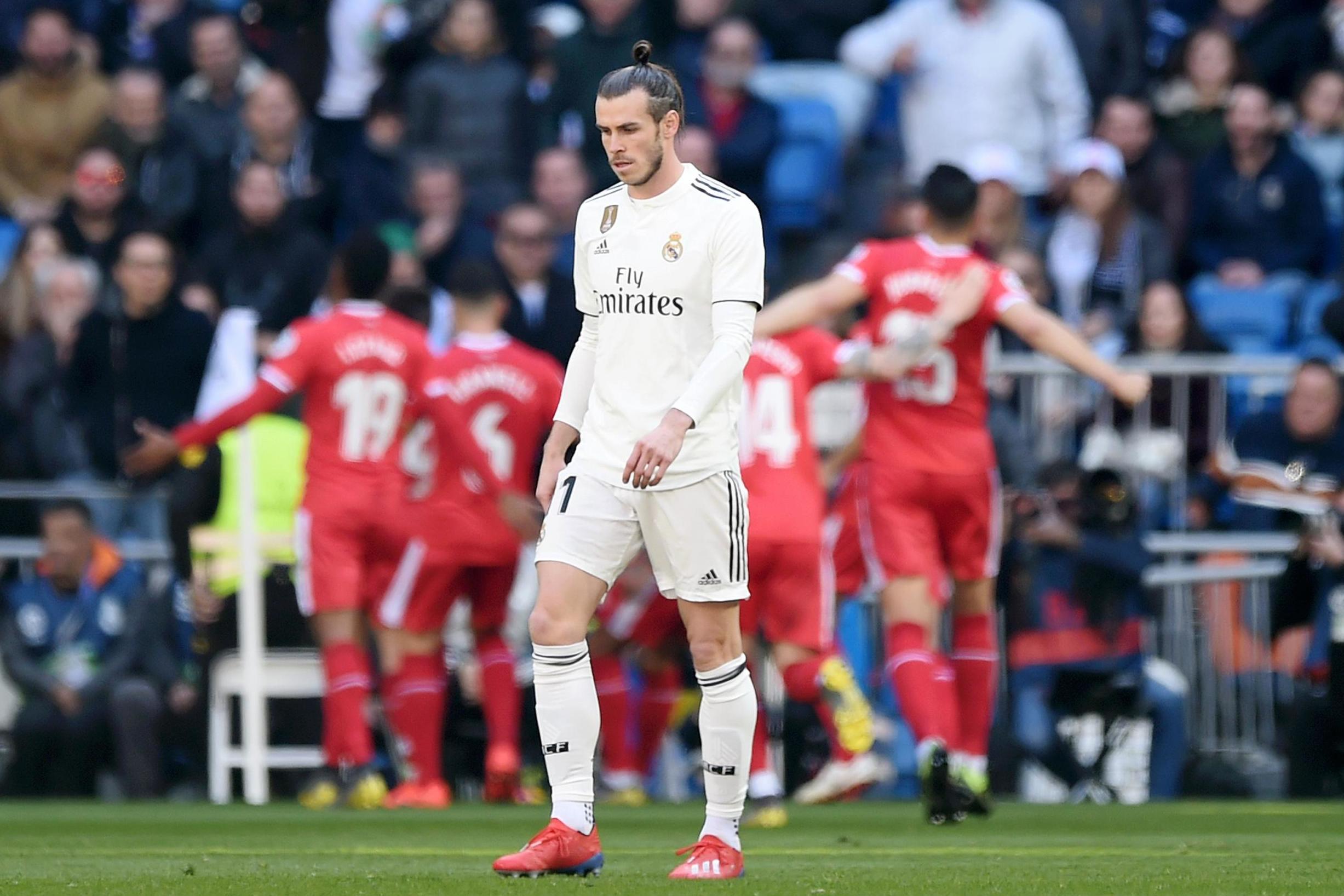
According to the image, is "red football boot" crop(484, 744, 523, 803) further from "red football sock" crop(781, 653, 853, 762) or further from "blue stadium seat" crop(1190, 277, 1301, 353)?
"blue stadium seat" crop(1190, 277, 1301, 353)

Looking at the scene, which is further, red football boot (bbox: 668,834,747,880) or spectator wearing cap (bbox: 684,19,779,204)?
spectator wearing cap (bbox: 684,19,779,204)

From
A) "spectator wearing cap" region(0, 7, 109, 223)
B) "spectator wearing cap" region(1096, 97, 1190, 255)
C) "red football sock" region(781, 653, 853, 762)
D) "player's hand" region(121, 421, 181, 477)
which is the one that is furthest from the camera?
"spectator wearing cap" region(0, 7, 109, 223)

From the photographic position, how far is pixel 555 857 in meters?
6.89

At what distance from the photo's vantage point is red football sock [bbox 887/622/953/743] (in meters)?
10.1

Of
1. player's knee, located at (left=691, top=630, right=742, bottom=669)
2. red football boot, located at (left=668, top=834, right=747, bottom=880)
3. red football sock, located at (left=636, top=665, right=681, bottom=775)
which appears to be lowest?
red football boot, located at (left=668, top=834, right=747, bottom=880)

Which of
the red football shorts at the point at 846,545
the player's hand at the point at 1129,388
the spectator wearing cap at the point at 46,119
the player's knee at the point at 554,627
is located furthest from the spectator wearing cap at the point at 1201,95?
the player's knee at the point at 554,627

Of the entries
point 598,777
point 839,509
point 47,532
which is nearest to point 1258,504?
point 839,509

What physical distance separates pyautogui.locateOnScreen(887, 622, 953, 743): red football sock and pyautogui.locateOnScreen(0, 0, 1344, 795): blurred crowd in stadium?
3.09m

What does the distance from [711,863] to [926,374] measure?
3830mm

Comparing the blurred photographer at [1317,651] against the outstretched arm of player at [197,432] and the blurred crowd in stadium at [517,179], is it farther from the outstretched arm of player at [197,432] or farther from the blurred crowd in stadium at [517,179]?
the outstretched arm of player at [197,432]

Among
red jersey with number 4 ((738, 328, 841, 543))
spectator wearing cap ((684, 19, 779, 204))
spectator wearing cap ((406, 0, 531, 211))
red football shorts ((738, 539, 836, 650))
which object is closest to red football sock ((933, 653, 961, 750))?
red football shorts ((738, 539, 836, 650))

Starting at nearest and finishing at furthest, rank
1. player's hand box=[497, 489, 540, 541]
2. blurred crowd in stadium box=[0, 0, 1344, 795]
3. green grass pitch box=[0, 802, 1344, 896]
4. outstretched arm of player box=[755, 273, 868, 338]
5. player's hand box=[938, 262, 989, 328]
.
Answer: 1. green grass pitch box=[0, 802, 1344, 896]
2. outstretched arm of player box=[755, 273, 868, 338]
3. player's hand box=[938, 262, 989, 328]
4. player's hand box=[497, 489, 540, 541]
5. blurred crowd in stadium box=[0, 0, 1344, 795]

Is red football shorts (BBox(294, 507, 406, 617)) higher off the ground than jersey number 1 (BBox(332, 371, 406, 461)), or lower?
lower

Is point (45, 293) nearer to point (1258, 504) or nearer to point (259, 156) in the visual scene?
point (259, 156)
